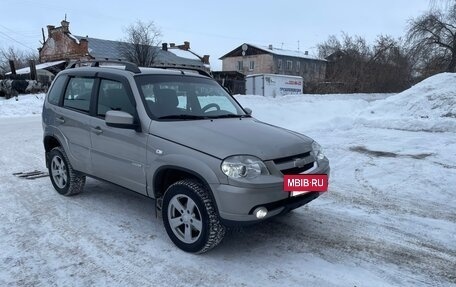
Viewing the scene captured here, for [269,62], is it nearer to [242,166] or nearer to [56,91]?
[56,91]

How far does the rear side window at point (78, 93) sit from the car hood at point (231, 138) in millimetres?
1462

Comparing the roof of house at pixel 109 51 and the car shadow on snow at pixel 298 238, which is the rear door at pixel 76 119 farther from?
the roof of house at pixel 109 51

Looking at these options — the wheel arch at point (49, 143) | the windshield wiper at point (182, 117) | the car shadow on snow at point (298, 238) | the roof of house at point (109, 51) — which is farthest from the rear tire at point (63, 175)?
the roof of house at point (109, 51)

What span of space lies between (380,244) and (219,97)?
2.68 m

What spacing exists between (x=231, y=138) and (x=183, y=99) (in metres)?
1.19

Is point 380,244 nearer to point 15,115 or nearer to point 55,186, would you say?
point 55,186

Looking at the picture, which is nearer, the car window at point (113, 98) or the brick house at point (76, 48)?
the car window at point (113, 98)

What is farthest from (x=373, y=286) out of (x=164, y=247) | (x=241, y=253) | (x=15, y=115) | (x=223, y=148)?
(x=15, y=115)

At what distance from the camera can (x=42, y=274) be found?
366cm

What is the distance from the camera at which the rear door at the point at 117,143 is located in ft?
14.6

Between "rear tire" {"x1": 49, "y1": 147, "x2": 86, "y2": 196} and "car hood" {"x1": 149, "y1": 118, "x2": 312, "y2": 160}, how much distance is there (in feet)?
6.78

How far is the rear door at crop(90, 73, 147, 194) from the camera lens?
4465 millimetres

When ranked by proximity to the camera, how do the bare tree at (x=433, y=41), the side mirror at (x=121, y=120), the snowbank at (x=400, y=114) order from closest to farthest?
the side mirror at (x=121, y=120)
the snowbank at (x=400, y=114)
the bare tree at (x=433, y=41)

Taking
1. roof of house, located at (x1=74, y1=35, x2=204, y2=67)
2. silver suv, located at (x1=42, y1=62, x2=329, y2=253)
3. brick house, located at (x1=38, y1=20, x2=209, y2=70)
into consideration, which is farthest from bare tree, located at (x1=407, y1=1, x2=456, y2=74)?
silver suv, located at (x1=42, y1=62, x2=329, y2=253)
